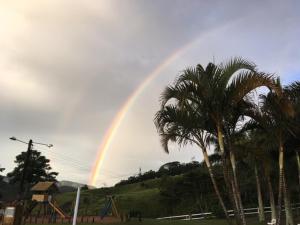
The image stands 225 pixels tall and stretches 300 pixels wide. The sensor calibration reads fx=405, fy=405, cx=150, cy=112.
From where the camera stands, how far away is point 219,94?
11922mm

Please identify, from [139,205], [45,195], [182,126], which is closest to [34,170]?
[139,205]

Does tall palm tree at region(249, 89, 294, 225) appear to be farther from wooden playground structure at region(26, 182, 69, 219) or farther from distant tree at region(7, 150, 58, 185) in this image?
distant tree at region(7, 150, 58, 185)

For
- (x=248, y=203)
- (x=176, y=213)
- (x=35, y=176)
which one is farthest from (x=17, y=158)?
(x=248, y=203)

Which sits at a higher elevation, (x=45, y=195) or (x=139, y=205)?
(x=139, y=205)

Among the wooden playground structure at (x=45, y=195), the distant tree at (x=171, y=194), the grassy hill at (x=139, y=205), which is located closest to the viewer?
the wooden playground structure at (x=45, y=195)

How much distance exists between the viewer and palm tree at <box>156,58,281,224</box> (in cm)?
1180

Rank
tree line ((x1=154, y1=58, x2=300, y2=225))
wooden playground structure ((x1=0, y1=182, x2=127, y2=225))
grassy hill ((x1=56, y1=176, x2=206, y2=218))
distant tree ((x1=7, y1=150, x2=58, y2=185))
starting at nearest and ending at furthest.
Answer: tree line ((x1=154, y1=58, x2=300, y2=225)) → wooden playground structure ((x1=0, y1=182, x2=127, y2=225)) → grassy hill ((x1=56, y1=176, x2=206, y2=218)) → distant tree ((x1=7, y1=150, x2=58, y2=185))

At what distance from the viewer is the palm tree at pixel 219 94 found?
11805mm

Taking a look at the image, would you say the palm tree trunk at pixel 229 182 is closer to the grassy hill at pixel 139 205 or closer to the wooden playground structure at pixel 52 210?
the wooden playground structure at pixel 52 210

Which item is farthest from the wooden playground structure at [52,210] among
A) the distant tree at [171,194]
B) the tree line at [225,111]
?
the tree line at [225,111]

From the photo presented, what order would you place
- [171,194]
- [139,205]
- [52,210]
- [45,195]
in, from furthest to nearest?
1. [139,205]
2. [171,194]
3. [45,195]
4. [52,210]

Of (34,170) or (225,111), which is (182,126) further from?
(34,170)

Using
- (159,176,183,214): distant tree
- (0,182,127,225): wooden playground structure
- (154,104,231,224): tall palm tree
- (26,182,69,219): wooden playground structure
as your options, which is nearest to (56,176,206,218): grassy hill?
(159,176,183,214): distant tree

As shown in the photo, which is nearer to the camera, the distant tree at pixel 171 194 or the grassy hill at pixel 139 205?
the distant tree at pixel 171 194
